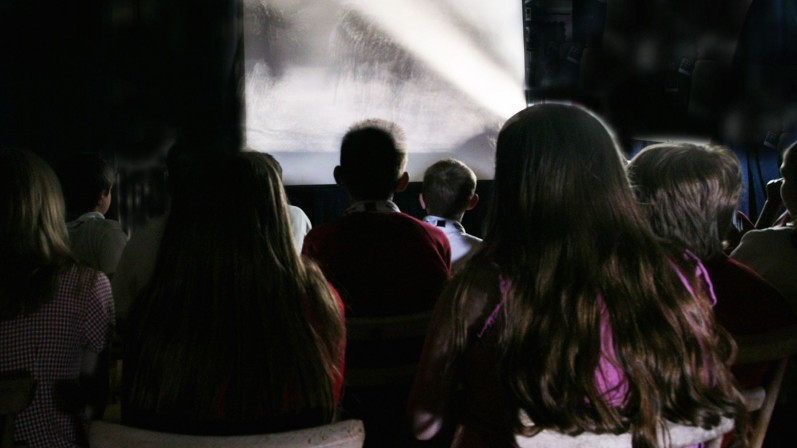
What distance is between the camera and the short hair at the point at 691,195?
1.37 metres

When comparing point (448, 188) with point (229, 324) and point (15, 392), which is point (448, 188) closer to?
point (229, 324)

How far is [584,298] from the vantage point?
0.96 meters

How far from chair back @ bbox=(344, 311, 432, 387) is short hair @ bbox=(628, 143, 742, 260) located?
0.52 meters

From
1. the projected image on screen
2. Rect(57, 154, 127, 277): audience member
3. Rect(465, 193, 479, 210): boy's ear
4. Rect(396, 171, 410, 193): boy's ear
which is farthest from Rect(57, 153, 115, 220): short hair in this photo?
the projected image on screen

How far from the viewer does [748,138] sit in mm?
3920

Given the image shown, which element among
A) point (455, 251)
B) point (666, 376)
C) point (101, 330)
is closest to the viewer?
point (666, 376)

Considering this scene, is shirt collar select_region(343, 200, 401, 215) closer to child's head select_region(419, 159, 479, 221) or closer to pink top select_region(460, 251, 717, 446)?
child's head select_region(419, 159, 479, 221)

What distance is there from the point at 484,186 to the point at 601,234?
3184 mm

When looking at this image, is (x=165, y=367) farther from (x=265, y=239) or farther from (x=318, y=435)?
(x=318, y=435)

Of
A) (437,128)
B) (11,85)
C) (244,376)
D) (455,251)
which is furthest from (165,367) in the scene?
(437,128)

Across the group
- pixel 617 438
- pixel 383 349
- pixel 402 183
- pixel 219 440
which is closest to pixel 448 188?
pixel 402 183

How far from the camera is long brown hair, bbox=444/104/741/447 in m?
0.94

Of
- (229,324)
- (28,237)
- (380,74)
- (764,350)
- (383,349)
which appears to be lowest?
(383,349)

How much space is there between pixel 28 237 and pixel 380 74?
2.55m
